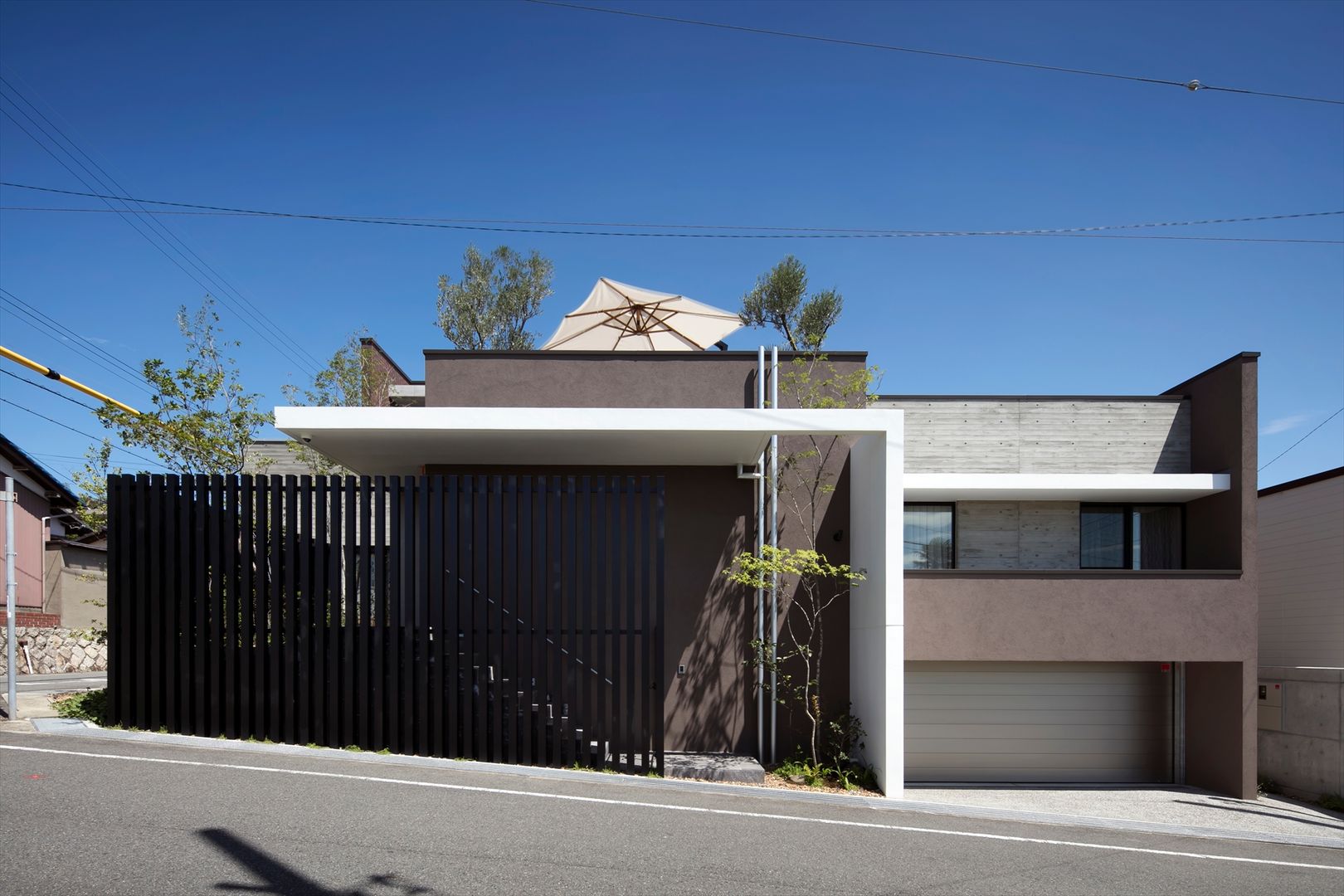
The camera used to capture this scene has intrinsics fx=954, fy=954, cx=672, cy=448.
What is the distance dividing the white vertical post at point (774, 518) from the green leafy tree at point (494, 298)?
1786 centimetres

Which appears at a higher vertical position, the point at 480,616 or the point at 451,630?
the point at 480,616

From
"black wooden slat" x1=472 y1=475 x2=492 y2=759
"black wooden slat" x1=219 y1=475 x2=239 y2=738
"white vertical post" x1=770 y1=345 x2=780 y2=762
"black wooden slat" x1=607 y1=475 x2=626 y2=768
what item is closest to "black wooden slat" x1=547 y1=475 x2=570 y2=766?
"black wooden slat" x1=607 y1=475 x2=626 y2=768

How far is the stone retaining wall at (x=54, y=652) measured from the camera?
22328mm

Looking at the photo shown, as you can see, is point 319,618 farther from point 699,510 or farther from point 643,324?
point 643,324

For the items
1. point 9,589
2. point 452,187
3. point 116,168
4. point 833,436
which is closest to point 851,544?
point 833,436

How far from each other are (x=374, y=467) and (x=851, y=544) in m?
6.56

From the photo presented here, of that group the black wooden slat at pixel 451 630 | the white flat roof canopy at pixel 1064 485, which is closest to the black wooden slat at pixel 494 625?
the black wooden slat at pixel 451 630

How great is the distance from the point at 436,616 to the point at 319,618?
3.77 ft

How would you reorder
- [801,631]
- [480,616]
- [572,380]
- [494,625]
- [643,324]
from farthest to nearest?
[643,324]
[572,380]
[801,631]
[494,625]
[480,616]

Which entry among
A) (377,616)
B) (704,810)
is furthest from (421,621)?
(704,810)

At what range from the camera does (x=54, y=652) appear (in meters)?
23.6

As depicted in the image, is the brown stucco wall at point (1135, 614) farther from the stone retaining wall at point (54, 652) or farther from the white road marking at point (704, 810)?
the stone retaining wall at point (54, 652)

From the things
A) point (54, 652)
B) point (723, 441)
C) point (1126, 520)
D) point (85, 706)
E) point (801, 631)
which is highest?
point (723, 441)

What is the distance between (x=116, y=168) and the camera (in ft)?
59.4
